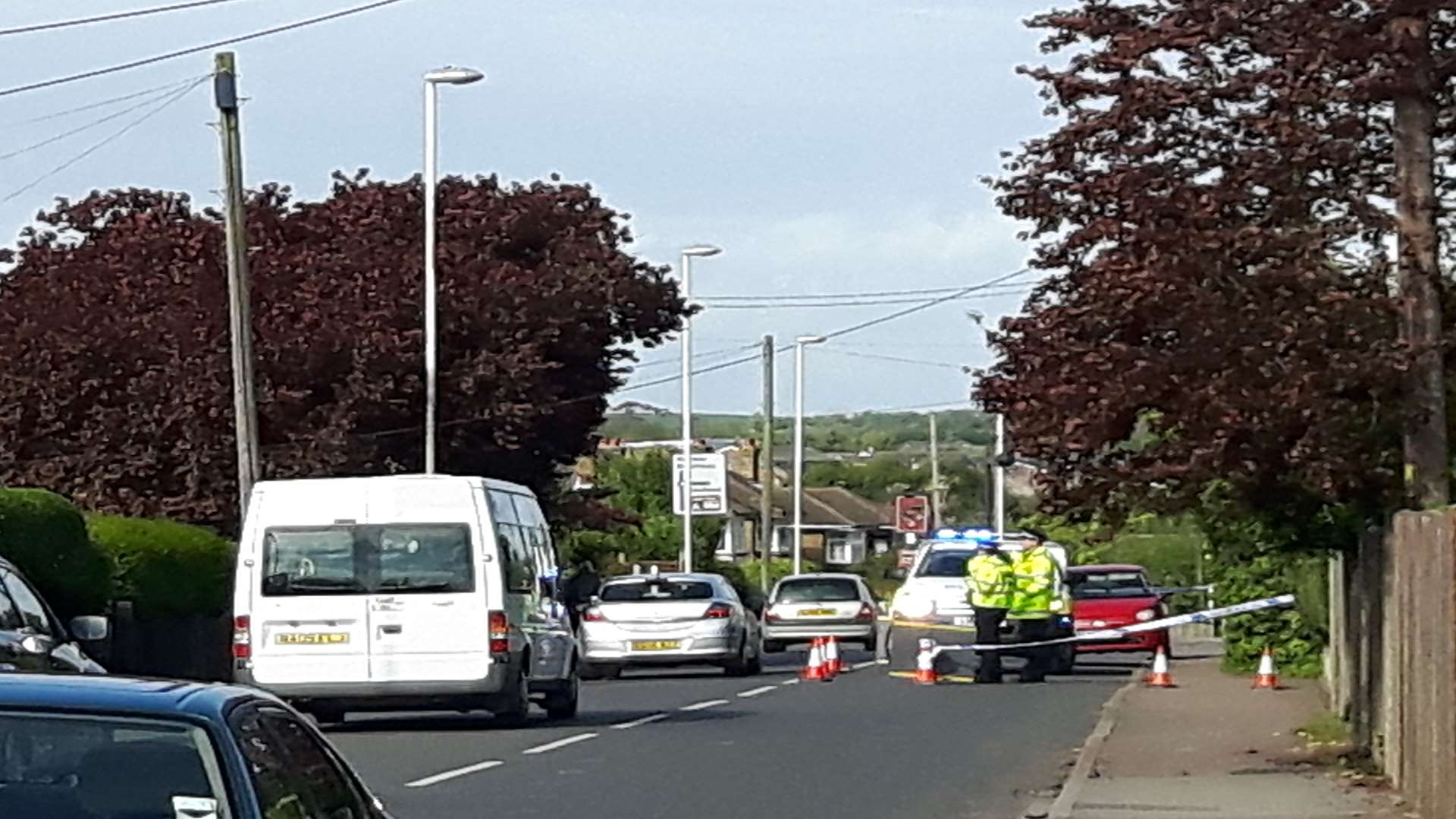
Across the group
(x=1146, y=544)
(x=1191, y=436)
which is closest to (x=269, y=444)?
(x=1191, y=436)

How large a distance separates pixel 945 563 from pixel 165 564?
33.4ft

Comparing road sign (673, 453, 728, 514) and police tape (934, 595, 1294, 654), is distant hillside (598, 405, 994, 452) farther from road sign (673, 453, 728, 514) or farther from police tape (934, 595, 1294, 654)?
police tape (934, 595, 1294, 654)

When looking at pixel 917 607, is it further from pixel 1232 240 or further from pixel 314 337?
pixel 1232 240

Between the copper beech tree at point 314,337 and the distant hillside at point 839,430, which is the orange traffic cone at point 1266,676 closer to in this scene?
the copper beech tree at point 314,337

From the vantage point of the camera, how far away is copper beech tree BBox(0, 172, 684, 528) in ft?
118

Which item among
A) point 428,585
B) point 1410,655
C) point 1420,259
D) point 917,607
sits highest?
point 1420,259

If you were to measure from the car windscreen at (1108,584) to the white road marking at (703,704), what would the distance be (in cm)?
1041

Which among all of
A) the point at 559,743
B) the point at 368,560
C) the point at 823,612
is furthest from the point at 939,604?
the point at 559,743

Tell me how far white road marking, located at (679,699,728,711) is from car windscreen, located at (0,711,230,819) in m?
18.7

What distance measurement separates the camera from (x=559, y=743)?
20250 mm

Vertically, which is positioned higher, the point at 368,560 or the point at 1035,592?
the point at 368,560

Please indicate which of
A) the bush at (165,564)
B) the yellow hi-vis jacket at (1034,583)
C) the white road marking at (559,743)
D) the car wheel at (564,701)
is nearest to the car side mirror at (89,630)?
the white road marking at (559,743)

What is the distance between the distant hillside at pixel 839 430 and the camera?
137 metres

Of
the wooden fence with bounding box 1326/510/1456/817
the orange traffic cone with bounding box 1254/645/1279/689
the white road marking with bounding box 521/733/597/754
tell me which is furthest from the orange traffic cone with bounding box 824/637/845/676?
the wooden fence with bounding box 1326/510/1456/817
